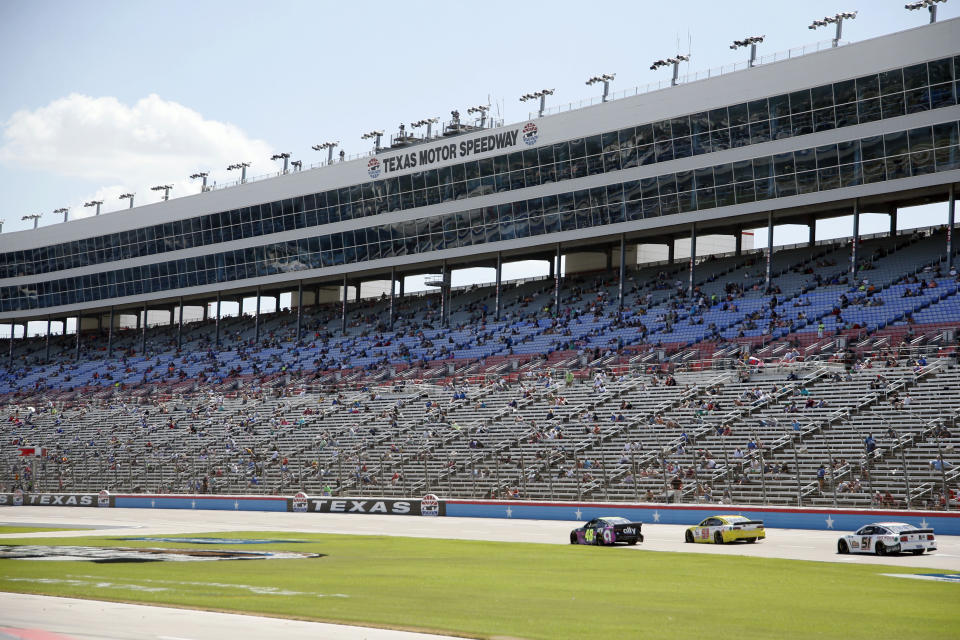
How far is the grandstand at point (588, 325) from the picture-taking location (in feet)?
137

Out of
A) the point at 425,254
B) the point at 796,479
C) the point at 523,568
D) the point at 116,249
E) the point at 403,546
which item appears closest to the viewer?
the point at 523,568

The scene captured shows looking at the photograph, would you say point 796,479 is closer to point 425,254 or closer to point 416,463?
point 416,463

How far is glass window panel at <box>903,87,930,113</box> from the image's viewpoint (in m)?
52.1

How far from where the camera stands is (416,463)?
48.9m

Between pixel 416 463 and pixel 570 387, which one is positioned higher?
pixel 570 387

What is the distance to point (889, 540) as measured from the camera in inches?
1049

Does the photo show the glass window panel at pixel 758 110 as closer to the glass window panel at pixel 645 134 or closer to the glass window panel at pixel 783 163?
the glass window panel at pixel 783 163

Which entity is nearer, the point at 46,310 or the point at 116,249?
the point at 116,249

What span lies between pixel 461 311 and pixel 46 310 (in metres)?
44.2

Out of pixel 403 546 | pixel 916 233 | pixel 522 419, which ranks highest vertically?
pixel 916 233

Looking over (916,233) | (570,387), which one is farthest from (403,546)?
(916,233)

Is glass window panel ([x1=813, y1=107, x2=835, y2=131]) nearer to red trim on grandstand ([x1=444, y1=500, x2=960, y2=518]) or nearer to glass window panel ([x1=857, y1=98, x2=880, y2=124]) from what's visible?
glass window panel ([x1=857, y1=98, x2=880, y2=124])

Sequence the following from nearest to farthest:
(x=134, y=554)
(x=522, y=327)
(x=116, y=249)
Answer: (x=134, y=554) → (x=522, y=327) → (x=116, y=249)

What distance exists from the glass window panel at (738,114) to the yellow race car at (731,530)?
3156 cm
